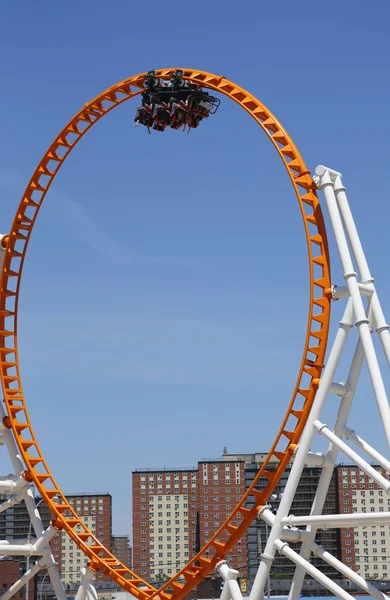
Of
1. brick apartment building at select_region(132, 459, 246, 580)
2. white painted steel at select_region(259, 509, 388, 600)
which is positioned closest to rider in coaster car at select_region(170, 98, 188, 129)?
white painted steel at select_region(259, 509, 388, 600)

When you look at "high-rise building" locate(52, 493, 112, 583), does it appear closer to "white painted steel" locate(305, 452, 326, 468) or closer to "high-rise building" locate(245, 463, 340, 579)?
"high-rise building" locate(245, 463, 340, 579)

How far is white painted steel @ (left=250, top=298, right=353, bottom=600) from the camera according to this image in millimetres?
20062

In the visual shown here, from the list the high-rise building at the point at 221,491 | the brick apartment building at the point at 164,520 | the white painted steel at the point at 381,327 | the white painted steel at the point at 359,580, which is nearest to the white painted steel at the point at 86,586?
the white painted steel at the point at 359,580

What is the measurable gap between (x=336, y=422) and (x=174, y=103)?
9963mm

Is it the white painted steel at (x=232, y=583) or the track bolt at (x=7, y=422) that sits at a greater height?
the track bolt at (x=7, y=422)

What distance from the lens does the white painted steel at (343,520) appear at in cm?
1833

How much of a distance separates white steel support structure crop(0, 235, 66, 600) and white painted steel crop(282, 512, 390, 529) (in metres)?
8.06

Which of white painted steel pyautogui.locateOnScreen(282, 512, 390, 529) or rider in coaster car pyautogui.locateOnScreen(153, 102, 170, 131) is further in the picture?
rider in coaster car pyautogui.locateOnScreen(153, 102, 170, 131)

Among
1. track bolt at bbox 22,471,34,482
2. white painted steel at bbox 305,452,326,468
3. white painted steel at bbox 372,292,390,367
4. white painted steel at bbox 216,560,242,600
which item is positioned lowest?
white painted steel at bbox 216,560,242,600

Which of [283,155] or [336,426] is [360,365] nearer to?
[336,426]

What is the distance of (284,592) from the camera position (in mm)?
120125

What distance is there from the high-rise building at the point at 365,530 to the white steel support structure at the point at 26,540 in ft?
361

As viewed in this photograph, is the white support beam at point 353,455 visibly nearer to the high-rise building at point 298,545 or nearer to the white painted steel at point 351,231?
the white painted steel at point 351,231

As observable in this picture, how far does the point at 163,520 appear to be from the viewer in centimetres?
13875
